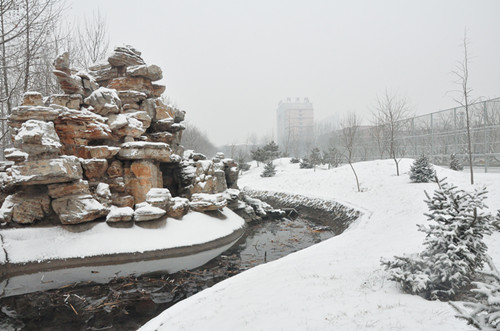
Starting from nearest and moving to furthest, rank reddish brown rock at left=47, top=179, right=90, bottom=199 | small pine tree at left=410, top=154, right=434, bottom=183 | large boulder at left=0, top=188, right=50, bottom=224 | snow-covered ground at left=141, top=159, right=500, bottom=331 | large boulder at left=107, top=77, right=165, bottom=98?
snow-covered ground at left=141, top=159, right=500, bottom=331 < large boulder at left=0, top=188, right=50, bottom=224 < reddish brown rock at left=47, top=179, right=90, bottom=199 < large boulder at left=107, top=77, right=165, bottom=98 < small pine tree at left=410, top=154, right=434, bottom=183

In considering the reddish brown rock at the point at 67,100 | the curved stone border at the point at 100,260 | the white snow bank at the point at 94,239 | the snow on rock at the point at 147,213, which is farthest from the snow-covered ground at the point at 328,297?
the reddish brown rock at the point at 67,100

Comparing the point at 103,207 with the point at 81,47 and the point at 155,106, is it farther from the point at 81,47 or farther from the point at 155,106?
the point at 81,47

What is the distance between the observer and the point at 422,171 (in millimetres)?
14680

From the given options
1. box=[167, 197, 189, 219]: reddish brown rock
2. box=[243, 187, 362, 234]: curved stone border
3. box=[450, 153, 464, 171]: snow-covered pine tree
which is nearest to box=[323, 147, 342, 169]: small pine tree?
box=[243, 187, 362, 234]: curved stone border

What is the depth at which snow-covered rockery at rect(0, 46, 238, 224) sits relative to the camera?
8961 millimetres

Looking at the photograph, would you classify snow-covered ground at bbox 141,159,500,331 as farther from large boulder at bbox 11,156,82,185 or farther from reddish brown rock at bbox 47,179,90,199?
reddish brown rock at bbox 47,179,90,199

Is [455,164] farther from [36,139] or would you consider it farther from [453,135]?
[36,139]

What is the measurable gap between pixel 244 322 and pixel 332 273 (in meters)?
2.40

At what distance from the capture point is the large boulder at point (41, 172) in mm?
8625

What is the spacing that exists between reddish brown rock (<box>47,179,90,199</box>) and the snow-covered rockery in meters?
0.03

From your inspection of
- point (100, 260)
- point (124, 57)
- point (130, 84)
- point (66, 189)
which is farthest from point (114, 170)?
point (124, 57)

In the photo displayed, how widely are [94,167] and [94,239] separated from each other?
3.04 metres

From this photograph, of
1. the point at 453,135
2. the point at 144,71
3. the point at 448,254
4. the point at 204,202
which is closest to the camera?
the point at 448,254

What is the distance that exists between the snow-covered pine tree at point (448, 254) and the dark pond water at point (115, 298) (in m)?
5.10
